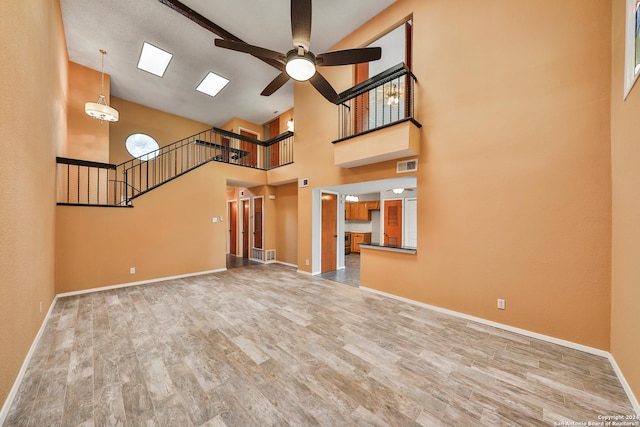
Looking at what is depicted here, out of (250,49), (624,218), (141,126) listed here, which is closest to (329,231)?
(250,49)

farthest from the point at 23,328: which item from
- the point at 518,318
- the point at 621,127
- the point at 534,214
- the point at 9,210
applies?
the point at 621,127

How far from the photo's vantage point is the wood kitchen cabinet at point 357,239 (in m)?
8.87

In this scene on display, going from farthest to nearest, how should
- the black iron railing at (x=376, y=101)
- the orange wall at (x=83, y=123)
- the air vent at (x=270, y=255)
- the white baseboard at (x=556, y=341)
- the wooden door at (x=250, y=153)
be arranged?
1. the wooden door at (x=250, y=153)
2. the air vent at (x=270, y=255)
3. the orange wall at (x=83, y=123)
4. the black iron railing at (x=376, y=101)
5. the white baseboard at (x=556, y=341)

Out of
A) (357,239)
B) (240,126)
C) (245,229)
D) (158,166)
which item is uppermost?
(240,126)

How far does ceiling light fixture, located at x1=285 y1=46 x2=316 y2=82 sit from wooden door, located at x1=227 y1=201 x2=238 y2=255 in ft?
21.8

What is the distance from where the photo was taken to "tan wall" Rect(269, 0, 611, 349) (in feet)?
7.80

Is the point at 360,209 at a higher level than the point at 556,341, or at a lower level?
higher

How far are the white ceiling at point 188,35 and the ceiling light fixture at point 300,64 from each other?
2037 millimetres

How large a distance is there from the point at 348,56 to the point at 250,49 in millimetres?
1275

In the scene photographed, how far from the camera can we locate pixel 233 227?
346 inches

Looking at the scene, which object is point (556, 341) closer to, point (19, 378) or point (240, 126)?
point (19, 378)

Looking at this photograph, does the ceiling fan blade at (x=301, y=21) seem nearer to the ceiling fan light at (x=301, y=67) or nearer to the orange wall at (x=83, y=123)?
the ceiling fan light at (x=301, y=67)

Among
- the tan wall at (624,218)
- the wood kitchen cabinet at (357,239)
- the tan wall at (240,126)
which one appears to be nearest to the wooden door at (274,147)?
the tan wall at (240,126)

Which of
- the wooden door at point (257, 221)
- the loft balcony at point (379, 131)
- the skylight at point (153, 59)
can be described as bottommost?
the wooden door at point (257, 221)
